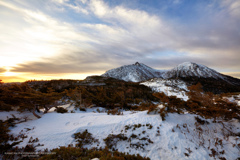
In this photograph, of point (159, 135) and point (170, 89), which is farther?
point (170, 89)

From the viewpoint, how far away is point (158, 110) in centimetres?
995

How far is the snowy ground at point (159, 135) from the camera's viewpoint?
5.67 metres

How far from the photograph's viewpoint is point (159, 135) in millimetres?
6996

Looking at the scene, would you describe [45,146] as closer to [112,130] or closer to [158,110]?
[112,130]

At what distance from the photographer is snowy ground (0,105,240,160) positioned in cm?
567

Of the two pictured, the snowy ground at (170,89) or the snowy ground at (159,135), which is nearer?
the snowy ground at (159,135)

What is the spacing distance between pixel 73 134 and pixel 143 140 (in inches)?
210

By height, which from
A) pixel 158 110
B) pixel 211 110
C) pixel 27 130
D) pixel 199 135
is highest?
pixel 211 110

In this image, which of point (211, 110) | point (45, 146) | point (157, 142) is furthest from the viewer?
point (211, 110)

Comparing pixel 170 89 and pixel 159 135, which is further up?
pixel 170 89

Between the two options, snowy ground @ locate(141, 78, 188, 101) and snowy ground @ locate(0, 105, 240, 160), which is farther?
snowy ground @ locate(141, 78, 188, 101)

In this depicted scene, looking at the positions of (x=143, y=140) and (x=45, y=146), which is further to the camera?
(x=143, y=140)

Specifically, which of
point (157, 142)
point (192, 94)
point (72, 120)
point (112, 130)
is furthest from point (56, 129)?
point (192, 94)

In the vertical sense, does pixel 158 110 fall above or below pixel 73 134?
above
